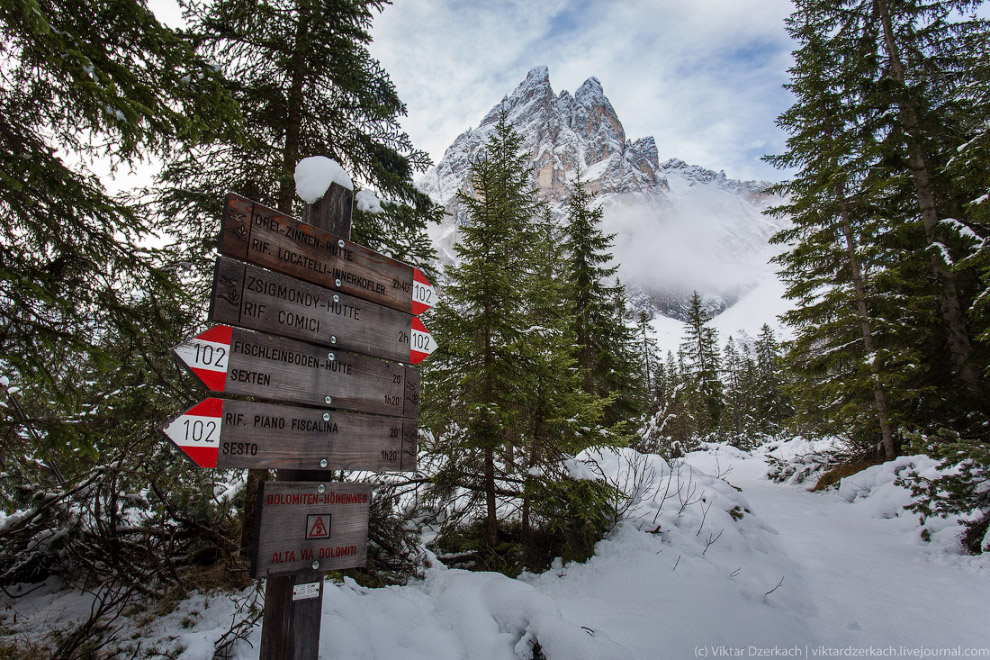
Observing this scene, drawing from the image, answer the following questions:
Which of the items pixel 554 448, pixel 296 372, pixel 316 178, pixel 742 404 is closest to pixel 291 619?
pixel 296 372

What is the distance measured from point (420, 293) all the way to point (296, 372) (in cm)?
118

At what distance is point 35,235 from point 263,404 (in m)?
4.39

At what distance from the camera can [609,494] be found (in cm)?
653

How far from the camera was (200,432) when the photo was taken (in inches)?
80.4

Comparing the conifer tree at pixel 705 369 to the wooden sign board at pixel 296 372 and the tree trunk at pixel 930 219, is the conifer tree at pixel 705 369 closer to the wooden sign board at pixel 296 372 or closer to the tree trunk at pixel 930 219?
the tree trunk at pixel 930 219

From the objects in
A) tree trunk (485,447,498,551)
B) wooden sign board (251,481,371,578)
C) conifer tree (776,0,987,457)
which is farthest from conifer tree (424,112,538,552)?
conifer tree (776,0,987,457)

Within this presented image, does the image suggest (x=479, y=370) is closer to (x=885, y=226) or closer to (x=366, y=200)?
(x=366, y=200)

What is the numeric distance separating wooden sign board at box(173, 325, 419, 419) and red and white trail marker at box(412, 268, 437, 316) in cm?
48

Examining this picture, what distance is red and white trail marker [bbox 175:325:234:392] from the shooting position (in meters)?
2.08

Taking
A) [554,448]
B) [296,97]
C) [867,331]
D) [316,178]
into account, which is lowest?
[554,448]

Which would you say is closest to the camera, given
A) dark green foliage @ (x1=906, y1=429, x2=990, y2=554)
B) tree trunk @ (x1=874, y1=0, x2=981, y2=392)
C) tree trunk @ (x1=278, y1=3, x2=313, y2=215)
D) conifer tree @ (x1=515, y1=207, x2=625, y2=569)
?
dark green foliage @ (x1=906, y1=429, x2=990, y2=554)

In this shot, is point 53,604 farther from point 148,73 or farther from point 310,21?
point 310,21

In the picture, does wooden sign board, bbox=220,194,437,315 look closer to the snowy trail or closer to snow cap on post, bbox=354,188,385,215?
snow cap on post, bbox=354,188,385,215

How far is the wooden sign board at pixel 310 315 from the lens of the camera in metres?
2.33
